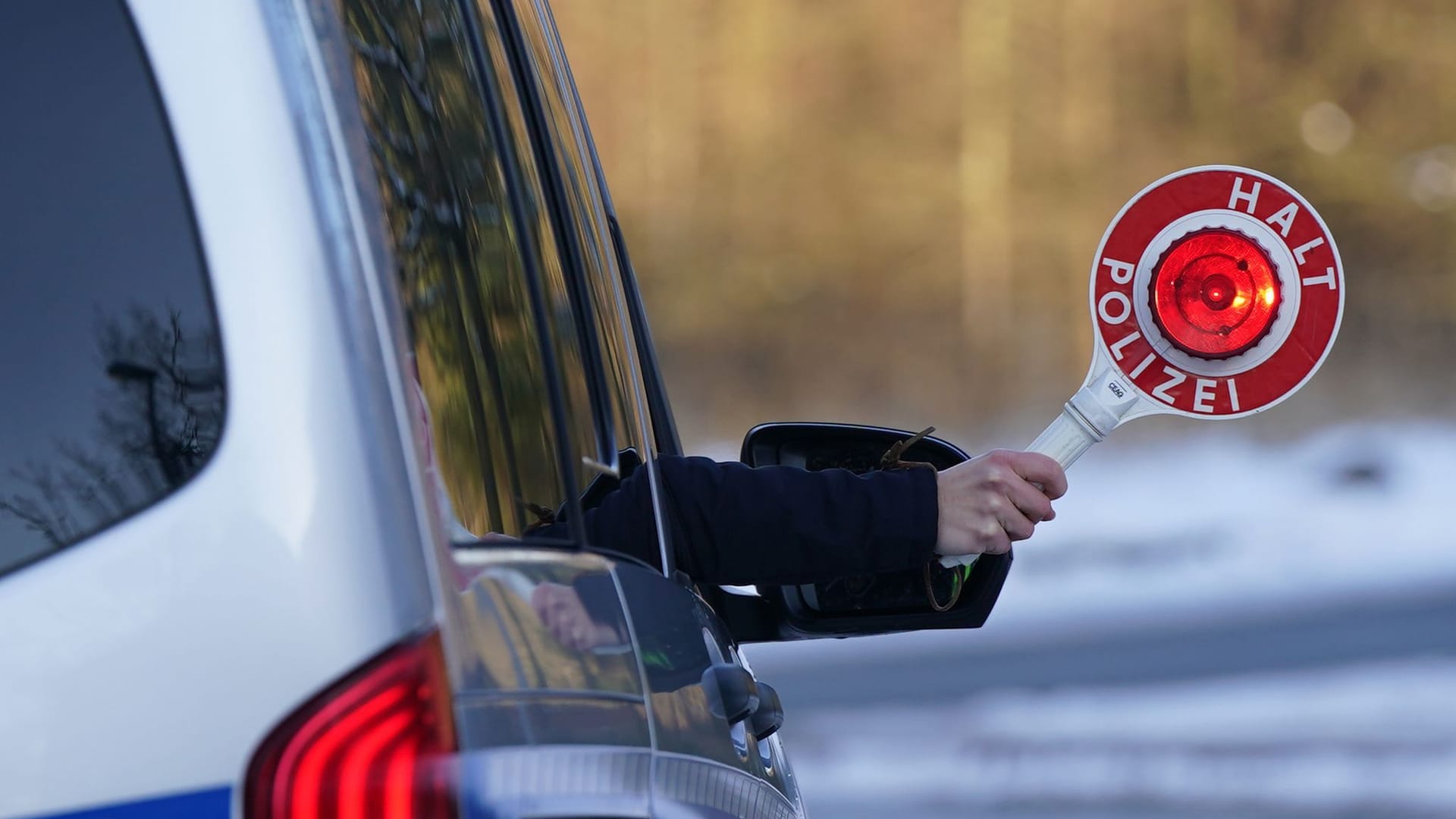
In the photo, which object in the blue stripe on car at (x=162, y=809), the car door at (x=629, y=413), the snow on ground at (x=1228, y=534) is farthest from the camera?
the snow on ground at (x=1228, y=534)

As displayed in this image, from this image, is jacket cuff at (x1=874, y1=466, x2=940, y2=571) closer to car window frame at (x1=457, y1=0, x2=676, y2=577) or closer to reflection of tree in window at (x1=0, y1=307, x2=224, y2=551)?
car window frame at (x1=457, y1=0, x2=676, y2=577)

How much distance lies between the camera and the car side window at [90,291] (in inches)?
34.9

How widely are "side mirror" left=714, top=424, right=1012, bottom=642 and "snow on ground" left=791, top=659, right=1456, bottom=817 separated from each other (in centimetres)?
308

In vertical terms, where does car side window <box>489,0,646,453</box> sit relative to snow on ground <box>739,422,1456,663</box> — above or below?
below

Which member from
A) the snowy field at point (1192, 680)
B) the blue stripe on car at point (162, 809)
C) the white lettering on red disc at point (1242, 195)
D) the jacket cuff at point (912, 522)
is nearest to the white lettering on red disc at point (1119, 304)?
the white lettering on red disc at point (1242, 195)

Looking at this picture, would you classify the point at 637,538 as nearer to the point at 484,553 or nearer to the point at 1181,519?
the point at 484,553

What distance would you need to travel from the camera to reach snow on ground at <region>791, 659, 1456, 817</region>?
4754mm

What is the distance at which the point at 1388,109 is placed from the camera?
7781mm

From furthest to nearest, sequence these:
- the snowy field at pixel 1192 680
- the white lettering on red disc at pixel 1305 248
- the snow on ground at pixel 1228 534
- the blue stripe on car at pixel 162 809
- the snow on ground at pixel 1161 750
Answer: the snow on ground at pixel 1228 534
the snowy field at pixel 1192 680
the snow on ground at pixel 1161 750
the white lettering on red disc at pixel 1305 248
the blue stripe on car at pixel 162 809

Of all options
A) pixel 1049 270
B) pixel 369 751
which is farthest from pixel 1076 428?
pixel 1049 270

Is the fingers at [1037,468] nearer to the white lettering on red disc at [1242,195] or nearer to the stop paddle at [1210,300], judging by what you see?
the stop paddle at [1210,300]

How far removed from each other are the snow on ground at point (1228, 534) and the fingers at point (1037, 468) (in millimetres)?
4592

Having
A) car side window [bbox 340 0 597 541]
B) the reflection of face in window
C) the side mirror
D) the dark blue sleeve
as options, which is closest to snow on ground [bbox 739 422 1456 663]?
the side mirror

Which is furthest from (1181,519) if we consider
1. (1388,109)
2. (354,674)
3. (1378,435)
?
(354,674)
